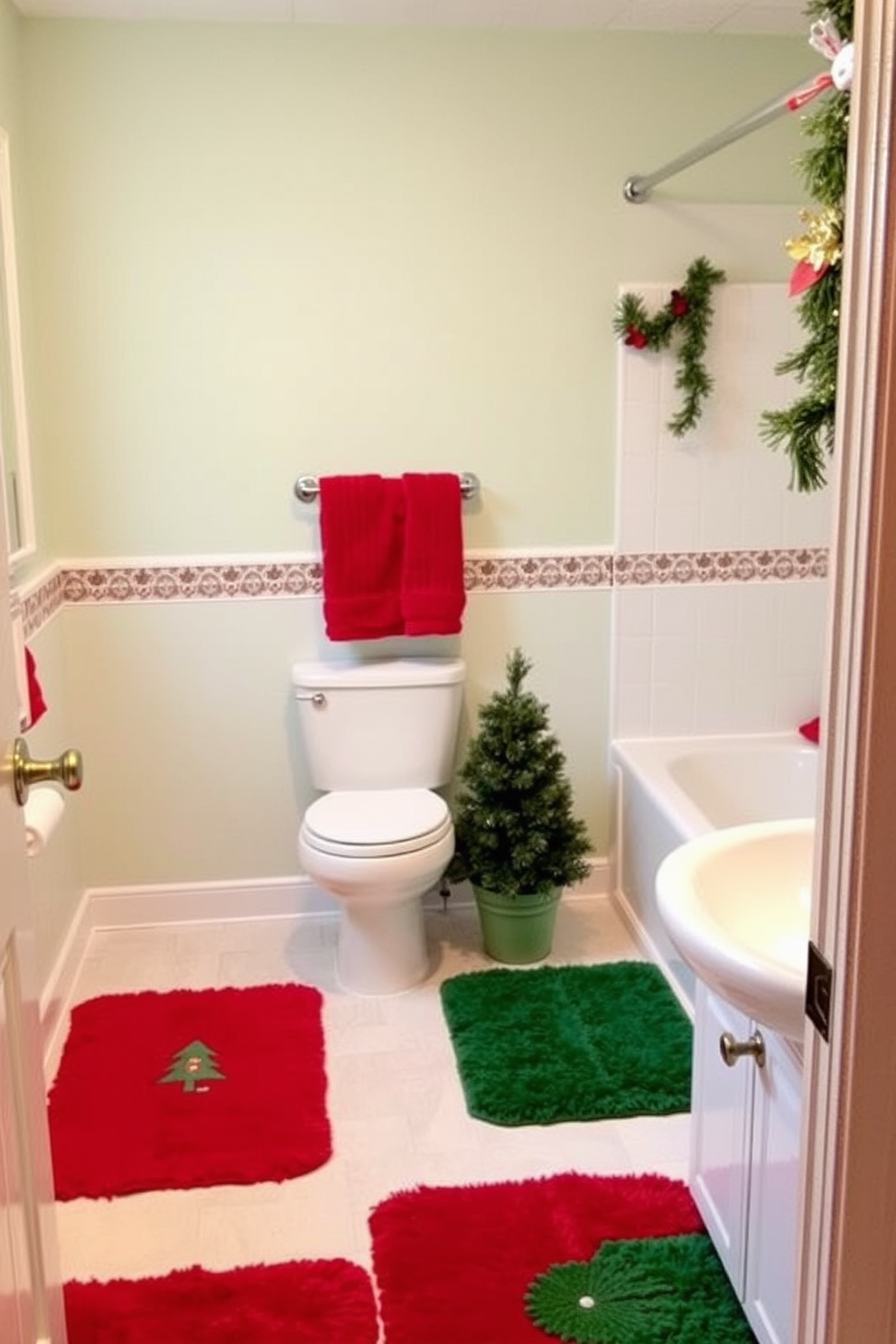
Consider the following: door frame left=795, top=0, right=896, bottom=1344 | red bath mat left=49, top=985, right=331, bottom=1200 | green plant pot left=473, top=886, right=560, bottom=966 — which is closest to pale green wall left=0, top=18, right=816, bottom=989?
red bath mat left=49, top=985, right=331, bottom=1200

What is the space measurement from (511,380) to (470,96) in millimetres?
685

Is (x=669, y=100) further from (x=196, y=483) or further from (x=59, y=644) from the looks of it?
(x=59, y=644)

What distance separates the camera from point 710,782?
3369 millimetres

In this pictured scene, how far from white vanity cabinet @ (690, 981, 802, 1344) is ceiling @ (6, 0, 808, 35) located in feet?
7.30

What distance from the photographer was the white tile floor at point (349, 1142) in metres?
2.17

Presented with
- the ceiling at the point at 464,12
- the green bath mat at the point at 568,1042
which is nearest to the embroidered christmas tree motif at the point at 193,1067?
the green bath mat at the point at 568,1042

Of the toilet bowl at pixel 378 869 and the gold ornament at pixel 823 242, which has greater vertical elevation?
the gold ornament at pixel 823 242

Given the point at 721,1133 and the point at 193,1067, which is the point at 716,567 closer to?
the point at 721,1133

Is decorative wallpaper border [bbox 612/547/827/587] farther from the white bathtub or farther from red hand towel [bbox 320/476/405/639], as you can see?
red hand towel [bbox 320/476/405/639]

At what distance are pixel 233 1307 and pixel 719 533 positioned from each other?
2.22m

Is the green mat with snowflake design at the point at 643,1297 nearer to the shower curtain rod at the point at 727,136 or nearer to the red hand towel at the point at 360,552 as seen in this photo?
the red hand towel at the point at 360,552

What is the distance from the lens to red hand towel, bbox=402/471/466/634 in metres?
3.17

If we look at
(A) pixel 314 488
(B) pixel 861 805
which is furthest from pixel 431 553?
(B) pixel 861 805

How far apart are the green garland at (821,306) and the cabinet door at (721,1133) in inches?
34.7
